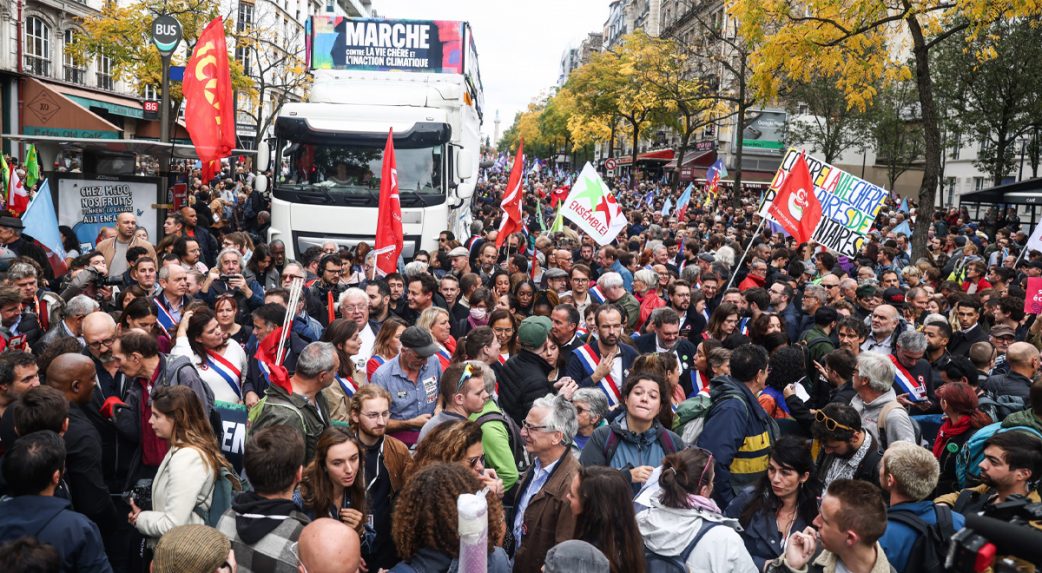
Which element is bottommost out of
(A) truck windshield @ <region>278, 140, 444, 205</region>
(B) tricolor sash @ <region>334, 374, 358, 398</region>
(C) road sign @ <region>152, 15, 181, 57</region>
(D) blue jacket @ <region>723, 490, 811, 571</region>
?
(D) blue jacket @ <region>723, 490, 811, 571</region>

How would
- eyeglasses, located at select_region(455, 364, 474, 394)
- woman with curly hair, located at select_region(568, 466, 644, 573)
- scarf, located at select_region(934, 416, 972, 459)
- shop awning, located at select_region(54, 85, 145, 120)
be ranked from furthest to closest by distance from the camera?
shop awning, located at select_region(54, 85, 145, 120) < scarf, located at select_region(934, 416, 972, 459) < eyeglasses, located at select_region(455, 364, 474, 394) < woman with curly hair, located at select_region(568, 466, 644, 573)

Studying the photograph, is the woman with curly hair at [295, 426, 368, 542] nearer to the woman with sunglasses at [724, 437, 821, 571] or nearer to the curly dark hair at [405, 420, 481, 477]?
the curly dark hair at [405, 420, 481, 477]

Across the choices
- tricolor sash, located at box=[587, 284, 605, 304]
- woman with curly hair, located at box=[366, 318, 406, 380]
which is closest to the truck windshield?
tricolor sash, located at box=[587, 284, 605, 304]

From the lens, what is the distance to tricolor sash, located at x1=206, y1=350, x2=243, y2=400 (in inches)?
231

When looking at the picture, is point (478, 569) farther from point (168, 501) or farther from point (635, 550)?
point (168, 501)

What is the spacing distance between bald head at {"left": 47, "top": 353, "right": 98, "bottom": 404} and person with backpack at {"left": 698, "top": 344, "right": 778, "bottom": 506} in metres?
3.41

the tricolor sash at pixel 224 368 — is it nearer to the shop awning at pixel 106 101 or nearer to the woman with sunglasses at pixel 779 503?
the woman with sunglasses at pixel 779 503

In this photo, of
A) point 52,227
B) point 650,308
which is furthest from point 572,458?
point 52,227

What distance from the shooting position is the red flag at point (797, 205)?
444 inches

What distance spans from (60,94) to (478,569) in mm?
37154

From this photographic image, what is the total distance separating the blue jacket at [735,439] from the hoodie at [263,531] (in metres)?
2.40

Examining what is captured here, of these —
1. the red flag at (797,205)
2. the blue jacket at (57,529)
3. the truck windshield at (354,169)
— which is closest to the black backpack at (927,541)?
the blue jacket at (57,529)

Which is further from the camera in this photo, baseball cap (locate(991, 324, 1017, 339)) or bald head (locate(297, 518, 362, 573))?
baseball cap (locate(991, 324, 1017, 339))

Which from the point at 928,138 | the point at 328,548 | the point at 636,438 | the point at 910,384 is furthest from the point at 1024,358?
the point at 928,138
